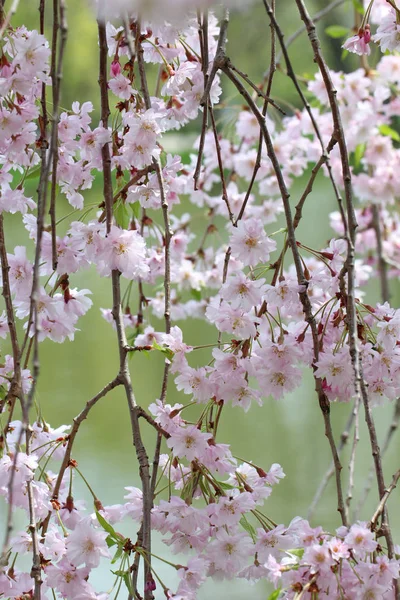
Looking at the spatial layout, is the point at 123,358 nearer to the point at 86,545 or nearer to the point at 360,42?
the point at 86,545

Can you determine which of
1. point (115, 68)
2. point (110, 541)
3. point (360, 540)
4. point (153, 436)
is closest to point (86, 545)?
point (110, 541)

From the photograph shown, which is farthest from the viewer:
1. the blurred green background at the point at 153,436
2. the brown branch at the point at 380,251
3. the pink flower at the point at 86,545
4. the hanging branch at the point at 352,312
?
the blurred green background at the point at 153,436

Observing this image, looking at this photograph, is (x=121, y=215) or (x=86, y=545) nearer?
(x=86, y=545)

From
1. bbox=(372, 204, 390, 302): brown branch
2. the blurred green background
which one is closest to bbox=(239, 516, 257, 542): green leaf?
the blurred green background

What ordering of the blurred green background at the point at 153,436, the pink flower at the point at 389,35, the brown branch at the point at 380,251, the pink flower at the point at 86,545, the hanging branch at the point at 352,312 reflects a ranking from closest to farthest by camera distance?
1. the hanging branch at the point at 352,312
2. the pink flower at the point at 86,545
3. the pink flower at the point at 389,35
4. the brown branch at the point at 380,251
5. the blurred green background at the point at 153,436

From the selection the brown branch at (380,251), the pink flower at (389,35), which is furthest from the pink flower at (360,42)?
the brown branch at (380,251)

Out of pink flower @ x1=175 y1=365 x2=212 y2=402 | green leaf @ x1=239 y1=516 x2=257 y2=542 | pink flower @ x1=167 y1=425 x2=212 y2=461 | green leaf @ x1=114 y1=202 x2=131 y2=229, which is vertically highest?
green leaf @ x1=114 y1=202 x2=131 y2=229

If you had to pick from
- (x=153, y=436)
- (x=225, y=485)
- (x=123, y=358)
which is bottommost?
(x=225, y=485)

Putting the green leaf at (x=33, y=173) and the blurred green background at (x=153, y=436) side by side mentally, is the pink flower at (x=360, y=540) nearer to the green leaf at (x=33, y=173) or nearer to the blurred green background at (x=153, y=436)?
the green leaf at (x=33, y=173)

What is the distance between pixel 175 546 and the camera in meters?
0.89

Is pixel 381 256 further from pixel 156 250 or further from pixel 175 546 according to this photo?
pixel 175 546

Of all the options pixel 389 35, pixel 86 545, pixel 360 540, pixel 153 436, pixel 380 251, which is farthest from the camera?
pixel 153 436

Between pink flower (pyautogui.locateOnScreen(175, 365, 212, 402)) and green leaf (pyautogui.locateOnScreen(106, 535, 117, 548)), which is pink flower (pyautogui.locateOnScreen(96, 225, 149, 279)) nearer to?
pink flower (pyautogui.locateOnScreen(175, 365, 212, 402))

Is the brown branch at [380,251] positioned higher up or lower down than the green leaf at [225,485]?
higher up
